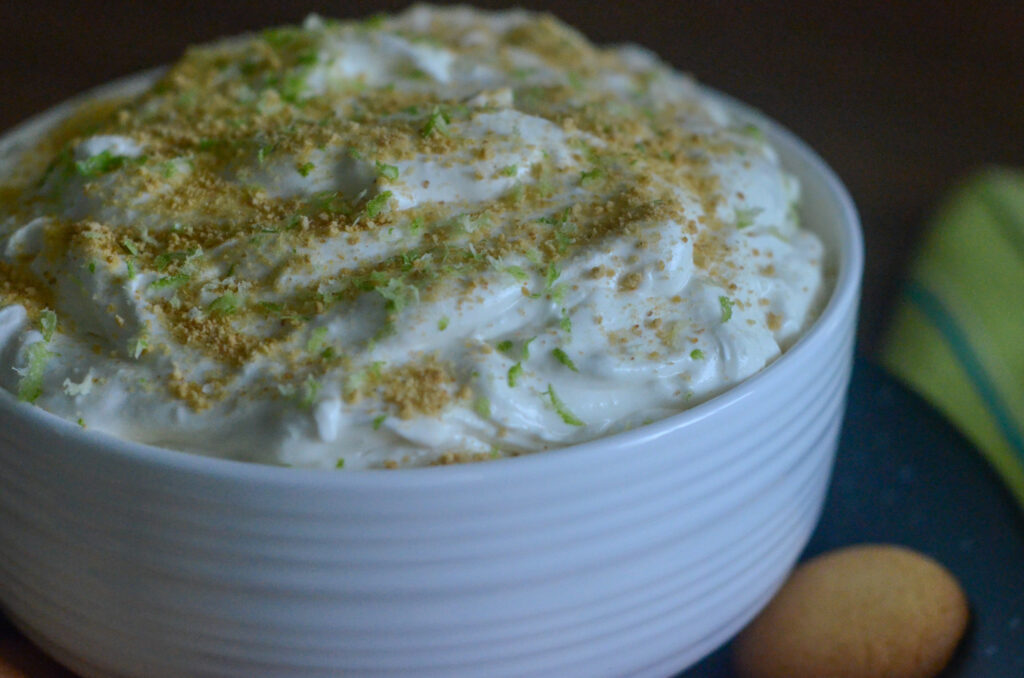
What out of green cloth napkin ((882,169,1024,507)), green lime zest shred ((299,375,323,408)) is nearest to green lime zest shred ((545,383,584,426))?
green lime zest shred ((299,375,323,408))

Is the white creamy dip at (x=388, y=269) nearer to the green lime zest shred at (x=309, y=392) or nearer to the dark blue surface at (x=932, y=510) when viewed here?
the green lime zest shred at (x=309, y=392)

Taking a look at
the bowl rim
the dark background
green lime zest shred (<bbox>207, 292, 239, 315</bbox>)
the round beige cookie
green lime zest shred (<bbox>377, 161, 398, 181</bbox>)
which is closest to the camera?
the bowl rim

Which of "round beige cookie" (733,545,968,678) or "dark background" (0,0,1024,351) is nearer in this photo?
"round beige cookie" (733,545,968,678)

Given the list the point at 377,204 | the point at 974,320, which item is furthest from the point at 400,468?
the point at 974,320

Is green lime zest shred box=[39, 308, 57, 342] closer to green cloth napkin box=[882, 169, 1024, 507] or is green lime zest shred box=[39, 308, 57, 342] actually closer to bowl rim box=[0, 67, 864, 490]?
bowl rim box=[0, 67, 864, 490]

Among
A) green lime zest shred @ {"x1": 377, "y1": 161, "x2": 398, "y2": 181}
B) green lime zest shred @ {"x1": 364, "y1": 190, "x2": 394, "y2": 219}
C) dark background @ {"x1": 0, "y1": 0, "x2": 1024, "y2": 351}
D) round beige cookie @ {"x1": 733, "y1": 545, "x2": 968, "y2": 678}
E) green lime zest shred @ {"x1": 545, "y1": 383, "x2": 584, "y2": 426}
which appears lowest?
dark background @ {"x1": 0, "y1": 0, "x2": 1024, "y2": 351}

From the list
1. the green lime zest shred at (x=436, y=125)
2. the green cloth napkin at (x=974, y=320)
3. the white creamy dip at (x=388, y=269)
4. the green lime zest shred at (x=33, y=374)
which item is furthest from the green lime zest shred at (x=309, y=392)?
the green cloth napkin at (x=974, y=320)

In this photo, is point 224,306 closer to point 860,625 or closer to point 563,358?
point 563,358

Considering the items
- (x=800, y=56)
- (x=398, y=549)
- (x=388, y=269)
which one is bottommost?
(x=800, y=56)
